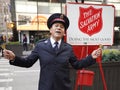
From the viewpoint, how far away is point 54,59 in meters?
3.24

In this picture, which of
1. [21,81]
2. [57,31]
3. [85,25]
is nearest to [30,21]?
[21,81]

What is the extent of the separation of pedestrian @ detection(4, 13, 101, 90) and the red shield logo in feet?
5.01

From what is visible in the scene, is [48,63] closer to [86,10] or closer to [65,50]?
[65,50]

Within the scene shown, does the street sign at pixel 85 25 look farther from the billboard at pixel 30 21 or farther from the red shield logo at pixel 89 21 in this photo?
the billboard at pixel 30 21

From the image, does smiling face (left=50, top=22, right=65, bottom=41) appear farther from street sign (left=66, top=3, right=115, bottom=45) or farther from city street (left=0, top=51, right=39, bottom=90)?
city street (left=0, top=51, right=39, bottom=90)

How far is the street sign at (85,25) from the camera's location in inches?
192

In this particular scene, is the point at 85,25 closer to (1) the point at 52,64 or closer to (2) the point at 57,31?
(2) the point at 57,31

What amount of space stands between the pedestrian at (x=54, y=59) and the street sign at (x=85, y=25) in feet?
4.84

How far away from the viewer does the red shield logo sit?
489 centimetres

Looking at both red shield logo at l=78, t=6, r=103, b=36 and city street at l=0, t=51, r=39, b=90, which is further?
city street at l=0, t=51, r=39, b=90

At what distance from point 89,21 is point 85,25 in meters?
0.09

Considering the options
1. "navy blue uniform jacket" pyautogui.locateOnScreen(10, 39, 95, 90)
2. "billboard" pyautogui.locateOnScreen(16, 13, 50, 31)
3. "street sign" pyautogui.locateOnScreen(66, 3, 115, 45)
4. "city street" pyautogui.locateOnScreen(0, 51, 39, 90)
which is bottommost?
"city street" pyautogui.locateOnScreen(0, 51, 39, 90)

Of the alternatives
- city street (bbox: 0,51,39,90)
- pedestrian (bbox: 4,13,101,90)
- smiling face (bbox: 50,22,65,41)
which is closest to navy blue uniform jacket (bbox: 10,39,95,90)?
pedestrian (bbox: 4,13,101,90)

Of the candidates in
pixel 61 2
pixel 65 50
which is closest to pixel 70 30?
pixel 65 50
